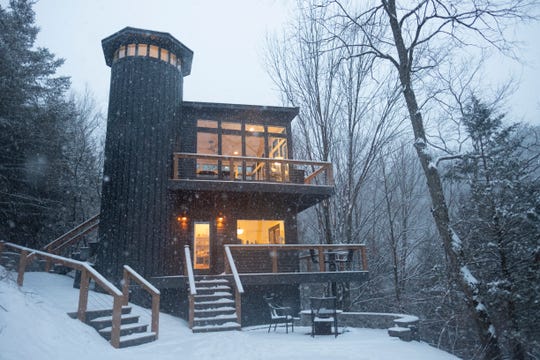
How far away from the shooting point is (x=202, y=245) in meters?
14.1

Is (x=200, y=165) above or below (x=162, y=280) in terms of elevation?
above

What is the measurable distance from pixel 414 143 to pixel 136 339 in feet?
26.1

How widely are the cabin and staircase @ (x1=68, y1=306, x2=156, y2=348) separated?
2502mm

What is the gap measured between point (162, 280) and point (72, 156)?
11458 mm

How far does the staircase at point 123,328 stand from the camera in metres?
6.93

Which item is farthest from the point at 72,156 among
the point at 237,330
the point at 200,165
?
the point at 237,330

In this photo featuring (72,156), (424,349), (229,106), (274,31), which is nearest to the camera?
(424,349)

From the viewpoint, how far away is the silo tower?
11469 mm

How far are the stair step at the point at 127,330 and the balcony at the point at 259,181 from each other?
539 centimetres

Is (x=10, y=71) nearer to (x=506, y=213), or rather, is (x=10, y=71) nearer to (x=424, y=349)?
(x=424, y=349)

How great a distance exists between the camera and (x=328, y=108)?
15398 millimetres

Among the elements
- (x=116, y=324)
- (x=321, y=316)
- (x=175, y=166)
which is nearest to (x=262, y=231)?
(x=175, y=166)

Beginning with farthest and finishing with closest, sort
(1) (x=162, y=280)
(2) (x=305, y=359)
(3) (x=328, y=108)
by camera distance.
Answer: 1. (3) (x=328, y=108)
2. (1) (x=162, y=280)
3. (2) (x=305, y=359)

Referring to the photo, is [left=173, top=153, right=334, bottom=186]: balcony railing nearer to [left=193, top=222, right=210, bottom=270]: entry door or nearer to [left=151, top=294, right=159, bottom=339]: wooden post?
[left=193, top=222, right=210, bottom=270]: entry door
